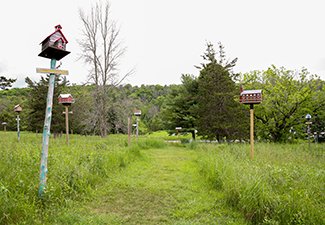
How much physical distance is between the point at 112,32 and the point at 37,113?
29.0 feet

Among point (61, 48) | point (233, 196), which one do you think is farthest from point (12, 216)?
point (233, 196)

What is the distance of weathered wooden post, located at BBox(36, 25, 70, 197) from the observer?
12.8 feet

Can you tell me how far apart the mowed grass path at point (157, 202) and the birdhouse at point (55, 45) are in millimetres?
2704

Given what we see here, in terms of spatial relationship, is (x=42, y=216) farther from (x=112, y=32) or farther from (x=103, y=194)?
(x=112, y=32)

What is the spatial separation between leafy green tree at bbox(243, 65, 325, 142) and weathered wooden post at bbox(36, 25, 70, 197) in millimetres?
13809

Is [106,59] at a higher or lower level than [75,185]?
higher

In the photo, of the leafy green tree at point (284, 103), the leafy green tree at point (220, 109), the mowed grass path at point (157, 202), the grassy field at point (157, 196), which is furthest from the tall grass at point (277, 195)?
the leafy green tree at point (284, 103)

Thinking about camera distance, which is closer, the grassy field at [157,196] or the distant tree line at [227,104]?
the grassy field at [157,196]

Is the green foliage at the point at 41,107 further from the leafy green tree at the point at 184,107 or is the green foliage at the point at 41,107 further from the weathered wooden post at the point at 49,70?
the weathered wooden post at the point at 49,70

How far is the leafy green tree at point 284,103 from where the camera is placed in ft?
49.5

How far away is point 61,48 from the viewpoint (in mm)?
4109

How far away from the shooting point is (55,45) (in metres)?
4.02

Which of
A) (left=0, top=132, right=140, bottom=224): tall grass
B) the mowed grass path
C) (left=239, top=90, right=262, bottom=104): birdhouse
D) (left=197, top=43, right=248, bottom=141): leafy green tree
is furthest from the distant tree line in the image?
(left=0, top=132, right=140, bottom=224): tall grass

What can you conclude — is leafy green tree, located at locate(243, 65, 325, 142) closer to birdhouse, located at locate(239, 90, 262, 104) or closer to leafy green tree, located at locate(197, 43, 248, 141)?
leafy green tree, located at locate(197, 43, 248, 141)
